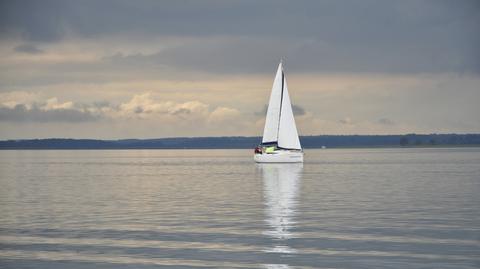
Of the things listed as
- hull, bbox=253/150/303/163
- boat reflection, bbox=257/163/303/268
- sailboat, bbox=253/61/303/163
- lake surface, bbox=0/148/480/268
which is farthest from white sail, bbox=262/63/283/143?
lake surface, bbox=0/148/480/268

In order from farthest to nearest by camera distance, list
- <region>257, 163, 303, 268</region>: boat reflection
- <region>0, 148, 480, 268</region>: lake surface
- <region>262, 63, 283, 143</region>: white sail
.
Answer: <region>262, 63, 283, 143</region>: white sail, <region>257, 163, 303, 268</region>: boat reflection, <region>0, 148, 480, 268</region>: lake surface

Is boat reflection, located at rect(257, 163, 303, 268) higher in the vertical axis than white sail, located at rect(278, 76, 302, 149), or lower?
lower

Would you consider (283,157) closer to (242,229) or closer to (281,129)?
(281,129)

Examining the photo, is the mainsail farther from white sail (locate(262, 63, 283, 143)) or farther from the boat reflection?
the boat reflection

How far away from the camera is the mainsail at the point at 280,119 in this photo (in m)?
108

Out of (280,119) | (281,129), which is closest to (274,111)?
(280,119)

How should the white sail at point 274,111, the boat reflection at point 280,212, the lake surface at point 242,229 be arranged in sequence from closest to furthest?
the lake surface at point 242,229 < the boat reflection at point 280,212 < the white sail at point 274,111

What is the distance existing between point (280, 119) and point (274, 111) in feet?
5.12

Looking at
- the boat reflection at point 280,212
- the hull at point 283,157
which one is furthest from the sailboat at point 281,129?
the boat reflection at point 280,212

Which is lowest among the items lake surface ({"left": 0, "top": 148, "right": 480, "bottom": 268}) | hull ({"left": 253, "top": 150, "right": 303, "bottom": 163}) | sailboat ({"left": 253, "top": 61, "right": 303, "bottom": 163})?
lake surface ({"left": 0, "top": 148, "right": 480, "bottom": 268})

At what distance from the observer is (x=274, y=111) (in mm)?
110125

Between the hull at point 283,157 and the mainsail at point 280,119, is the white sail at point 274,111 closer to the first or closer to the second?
the mainsail at point 280,119

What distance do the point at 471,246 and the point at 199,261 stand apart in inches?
386

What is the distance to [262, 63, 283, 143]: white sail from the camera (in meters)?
108
